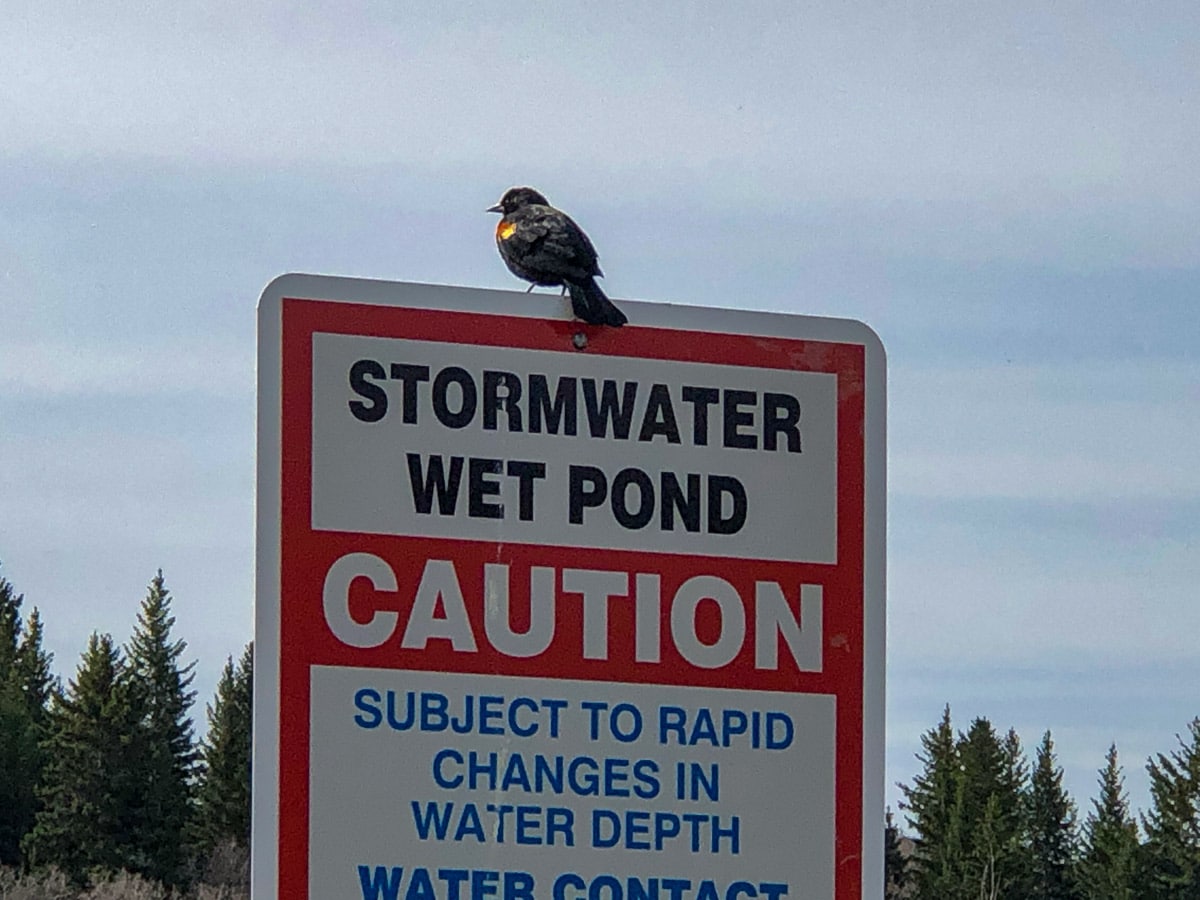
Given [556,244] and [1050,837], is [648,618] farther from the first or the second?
[1050,837]

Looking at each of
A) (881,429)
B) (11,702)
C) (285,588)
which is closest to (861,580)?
(881,429)

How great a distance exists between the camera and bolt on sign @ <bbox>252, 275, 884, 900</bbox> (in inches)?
162

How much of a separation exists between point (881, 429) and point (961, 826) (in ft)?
340

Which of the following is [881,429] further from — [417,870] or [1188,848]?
[1188,848]

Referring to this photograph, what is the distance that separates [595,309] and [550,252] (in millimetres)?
490

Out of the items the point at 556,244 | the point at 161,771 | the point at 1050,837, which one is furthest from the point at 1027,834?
the point at 556,244

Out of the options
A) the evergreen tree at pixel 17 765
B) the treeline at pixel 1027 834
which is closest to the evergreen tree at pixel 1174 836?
the treeline at pixel 1027 834

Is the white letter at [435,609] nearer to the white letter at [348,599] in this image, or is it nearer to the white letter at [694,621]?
the white letter at [348,599]

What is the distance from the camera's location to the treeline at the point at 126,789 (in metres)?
101

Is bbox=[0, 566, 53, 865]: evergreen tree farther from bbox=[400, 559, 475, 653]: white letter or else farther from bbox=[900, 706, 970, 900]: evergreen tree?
bbox=[400, 559, 475, 653]: white letter

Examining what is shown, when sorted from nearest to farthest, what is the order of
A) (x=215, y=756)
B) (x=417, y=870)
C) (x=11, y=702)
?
(x=417, y=870)
(x=215, y=756)
(x=11, y=702)

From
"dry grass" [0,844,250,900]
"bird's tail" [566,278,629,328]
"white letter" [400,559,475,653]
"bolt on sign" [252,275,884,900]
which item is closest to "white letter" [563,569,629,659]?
"bolt on sign" [252,275,884,900]

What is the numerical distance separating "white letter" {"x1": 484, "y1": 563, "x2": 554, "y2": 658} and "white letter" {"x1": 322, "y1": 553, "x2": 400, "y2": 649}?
0.14m

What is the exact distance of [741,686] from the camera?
13.9 feet
